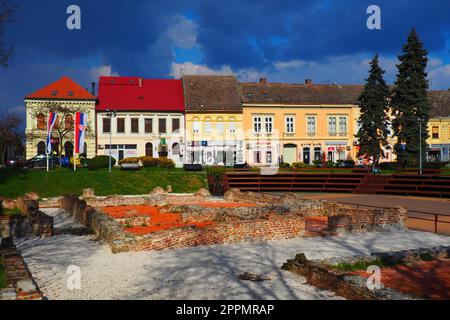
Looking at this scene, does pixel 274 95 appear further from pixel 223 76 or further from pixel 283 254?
pixel 283 254

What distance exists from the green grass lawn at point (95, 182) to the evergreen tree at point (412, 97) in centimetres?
2078

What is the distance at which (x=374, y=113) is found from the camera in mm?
48281

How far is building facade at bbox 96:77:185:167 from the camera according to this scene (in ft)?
186

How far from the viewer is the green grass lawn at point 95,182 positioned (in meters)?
31.0

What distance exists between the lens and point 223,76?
62.7 metres

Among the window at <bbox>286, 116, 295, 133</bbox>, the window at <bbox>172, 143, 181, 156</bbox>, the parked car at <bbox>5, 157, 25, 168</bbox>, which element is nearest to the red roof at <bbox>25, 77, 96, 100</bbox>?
the parked car at <bbox>5, 157, 25, 168</bbox>

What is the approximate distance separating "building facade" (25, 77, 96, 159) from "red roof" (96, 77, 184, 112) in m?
2.17

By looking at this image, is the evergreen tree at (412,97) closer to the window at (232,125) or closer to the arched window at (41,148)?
the window at (232,125)

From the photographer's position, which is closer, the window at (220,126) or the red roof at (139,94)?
the red roof at (139,94)

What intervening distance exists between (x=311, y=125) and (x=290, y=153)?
4781 mm

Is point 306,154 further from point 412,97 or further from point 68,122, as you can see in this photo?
point 68,122

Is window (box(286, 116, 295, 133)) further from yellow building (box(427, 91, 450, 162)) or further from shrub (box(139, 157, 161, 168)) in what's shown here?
shrub (box(139, 157, 161, 168))

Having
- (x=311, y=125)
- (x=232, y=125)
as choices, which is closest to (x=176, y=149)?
(x=232, y=125)

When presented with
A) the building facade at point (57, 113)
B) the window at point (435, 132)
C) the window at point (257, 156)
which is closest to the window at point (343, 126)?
the window at point (257, 156)
